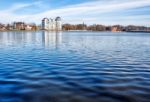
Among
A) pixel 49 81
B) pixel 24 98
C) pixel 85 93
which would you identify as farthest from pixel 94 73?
pixel 24 98

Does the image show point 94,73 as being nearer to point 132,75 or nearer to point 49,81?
point 132,75

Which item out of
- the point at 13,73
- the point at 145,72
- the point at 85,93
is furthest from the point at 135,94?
the point at 13,73

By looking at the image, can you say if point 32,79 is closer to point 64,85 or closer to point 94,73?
point 64,85

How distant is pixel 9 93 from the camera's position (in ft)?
33.4

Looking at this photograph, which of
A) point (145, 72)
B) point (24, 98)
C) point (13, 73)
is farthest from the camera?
point (145, 72)

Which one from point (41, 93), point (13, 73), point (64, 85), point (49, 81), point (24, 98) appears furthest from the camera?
point (13, 73)

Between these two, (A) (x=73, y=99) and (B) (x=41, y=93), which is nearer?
(A) (x=73, y=99)

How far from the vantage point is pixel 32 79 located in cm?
1325

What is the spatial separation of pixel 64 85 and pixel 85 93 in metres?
1.76

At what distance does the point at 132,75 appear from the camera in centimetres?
1485

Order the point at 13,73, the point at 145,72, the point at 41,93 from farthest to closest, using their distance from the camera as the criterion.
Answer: the point at 145,72, the point at 13,73, the point at 41,93

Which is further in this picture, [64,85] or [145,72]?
[145,72]

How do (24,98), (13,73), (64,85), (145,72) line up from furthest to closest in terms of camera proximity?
(145,72) < (13,73) < (64,85) < (24,98)

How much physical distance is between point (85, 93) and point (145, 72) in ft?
23.5
